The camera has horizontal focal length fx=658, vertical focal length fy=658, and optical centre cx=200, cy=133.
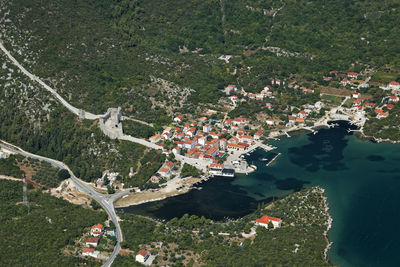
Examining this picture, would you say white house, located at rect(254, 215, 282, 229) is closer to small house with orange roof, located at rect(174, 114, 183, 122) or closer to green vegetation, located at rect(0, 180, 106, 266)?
green vegetation, located at rect(0, 180, 106, 266)

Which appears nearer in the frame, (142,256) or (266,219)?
(142,256)

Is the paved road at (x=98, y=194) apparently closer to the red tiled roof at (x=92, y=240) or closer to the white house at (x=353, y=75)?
the red tiled roof at (x=92, y=240)

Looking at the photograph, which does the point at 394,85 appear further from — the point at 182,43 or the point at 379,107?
the point at 182,43

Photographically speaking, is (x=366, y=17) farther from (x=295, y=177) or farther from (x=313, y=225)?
(x=313, y=225)

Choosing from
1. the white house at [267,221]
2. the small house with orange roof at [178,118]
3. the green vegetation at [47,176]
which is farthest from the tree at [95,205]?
the small house with orange roof at [178,118]

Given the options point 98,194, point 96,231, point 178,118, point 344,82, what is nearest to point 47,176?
point 98,194
